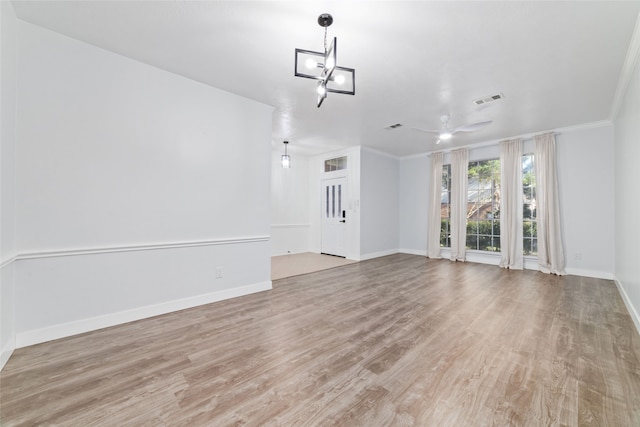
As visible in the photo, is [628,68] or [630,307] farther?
[630,307]

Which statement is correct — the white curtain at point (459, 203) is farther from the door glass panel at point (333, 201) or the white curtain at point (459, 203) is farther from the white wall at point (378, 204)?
the door glass panel at point (333, 201)

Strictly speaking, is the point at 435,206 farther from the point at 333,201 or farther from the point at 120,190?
the point at 120,190

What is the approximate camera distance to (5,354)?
198 centimetres

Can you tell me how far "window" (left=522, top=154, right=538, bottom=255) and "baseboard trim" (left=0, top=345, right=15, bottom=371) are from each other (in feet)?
24.5

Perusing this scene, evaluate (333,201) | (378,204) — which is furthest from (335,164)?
(378,204)

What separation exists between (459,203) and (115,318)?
21.4 feet

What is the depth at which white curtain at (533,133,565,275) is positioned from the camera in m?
4.82

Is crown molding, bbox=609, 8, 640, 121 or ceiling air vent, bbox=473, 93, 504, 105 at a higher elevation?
ceiling air vent, bbox=473, 93, 504, 105

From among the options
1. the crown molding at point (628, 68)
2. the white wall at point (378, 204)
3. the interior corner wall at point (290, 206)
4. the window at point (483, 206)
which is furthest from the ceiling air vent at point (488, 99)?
the interior corner wall at point (290, 206)

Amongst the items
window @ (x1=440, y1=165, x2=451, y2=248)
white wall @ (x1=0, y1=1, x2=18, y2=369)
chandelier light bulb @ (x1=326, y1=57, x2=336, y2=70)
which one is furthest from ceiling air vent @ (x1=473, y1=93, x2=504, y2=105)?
white wall @ (x1=0, y1=1, x2=18, y2=369)

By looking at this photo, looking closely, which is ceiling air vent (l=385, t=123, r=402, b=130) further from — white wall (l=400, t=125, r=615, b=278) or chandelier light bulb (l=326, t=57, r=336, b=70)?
chandelier light bulb (l=326, t=57, r=336, b=70)

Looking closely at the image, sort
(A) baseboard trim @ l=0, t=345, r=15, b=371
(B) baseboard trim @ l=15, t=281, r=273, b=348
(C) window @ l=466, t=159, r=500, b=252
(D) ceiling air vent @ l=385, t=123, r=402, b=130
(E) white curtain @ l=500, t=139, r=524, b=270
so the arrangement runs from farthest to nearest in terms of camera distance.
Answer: (C) window @ l=466, t=159, r=500, b=252 → (E) white curtain @ l=500, t=139, r=524, b=270 → (D) ceiling air vent @ l=385, t=123, r=402, b=130 → (B) baseboard trim @ l=15, t=281, r=273, b=348 → (A) baseboard trim @ l=0, t=345, r=15, b=371

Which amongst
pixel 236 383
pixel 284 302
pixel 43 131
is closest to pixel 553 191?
pixel 284 302

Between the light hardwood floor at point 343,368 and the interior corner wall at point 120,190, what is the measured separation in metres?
0.33
